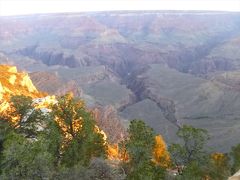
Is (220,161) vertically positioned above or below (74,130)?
below

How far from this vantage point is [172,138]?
129 m

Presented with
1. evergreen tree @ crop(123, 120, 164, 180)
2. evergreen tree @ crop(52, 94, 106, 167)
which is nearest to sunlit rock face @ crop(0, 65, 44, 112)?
evergreen tree @ crop(52, 94, 106, 167)

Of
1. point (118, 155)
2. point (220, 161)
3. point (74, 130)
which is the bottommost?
point (220, 161)

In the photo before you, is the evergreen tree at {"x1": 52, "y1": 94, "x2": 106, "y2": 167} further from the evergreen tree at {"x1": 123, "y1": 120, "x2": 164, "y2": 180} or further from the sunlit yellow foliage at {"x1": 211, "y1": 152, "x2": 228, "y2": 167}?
the sunlit yellow foliage at {"x1": 211, "y1": 152, "x2": 228, "y2": 167}

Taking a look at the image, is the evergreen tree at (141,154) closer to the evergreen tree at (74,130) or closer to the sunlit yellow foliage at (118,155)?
the sunlit yellow foliage at (118,155)

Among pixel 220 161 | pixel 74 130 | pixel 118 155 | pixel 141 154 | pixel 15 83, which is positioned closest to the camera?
pixel 141 154

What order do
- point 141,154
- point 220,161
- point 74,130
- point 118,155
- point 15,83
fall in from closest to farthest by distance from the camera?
point 141,154 < point 74,130 < point 220,161 < point 118,155 < point 15,83

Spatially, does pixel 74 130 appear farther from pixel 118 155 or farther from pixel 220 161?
pixel 118 155

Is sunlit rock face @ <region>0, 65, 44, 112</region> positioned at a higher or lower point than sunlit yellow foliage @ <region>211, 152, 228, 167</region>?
higher

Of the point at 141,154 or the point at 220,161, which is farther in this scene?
the point at 220,161

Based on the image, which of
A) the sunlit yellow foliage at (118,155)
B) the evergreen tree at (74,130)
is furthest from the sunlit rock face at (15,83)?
the evergreen tree at (74,130)

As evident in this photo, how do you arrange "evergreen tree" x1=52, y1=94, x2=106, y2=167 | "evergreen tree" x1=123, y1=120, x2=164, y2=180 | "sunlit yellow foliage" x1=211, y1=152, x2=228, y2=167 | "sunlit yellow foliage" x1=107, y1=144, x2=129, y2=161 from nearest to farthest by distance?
1. "evergreen tree" x1=123, y1=120, x2=164, y2=180
2. "evergreen tree" x1=52, y1=94, x2=106, y2=167
3. "sunlit yellow foliage" x1=107, y1=144, x2=129, y2=161
4. "sunlit yellow foliage" x1=211, y1=152, x2=228, y2=167

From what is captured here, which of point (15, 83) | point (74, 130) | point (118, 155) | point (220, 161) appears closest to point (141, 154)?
point (74, 130)

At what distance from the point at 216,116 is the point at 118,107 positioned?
40.5 meters
